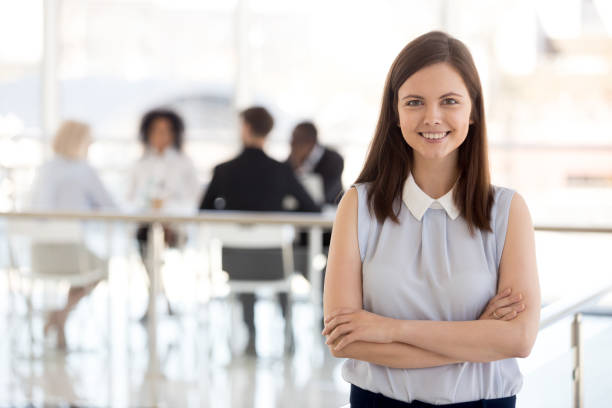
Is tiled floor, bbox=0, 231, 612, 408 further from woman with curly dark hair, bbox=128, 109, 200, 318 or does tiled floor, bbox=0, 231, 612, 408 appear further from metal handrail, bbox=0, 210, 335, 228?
woman with curly dark hair, bbox=128, 109, 200, 318

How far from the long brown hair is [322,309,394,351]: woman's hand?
0.50 feet

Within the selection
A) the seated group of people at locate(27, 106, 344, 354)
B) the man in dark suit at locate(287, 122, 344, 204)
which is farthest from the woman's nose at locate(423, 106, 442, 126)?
the man in dark suit at locate(287, 122, 344, 204)

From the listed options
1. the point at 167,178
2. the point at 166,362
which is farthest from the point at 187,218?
the point at 167,178

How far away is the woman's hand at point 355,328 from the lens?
1.23 m

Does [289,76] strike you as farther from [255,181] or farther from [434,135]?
[434,135]

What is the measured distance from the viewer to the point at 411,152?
4.53 feet

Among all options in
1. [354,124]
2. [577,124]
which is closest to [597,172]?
[577,124]

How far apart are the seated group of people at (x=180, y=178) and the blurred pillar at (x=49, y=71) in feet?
10.7

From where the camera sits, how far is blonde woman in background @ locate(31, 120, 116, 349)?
184 inches

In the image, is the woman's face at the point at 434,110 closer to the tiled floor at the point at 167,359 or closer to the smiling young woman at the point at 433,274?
the smiling young woman at the point at 433,274

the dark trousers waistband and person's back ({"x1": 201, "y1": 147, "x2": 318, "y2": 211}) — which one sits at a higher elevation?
person's back ({"x1": 201, "y1": 147, "x2": 318, "y2": 211})

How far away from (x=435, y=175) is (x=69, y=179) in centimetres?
367

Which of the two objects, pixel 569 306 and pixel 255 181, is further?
pixel 255 181

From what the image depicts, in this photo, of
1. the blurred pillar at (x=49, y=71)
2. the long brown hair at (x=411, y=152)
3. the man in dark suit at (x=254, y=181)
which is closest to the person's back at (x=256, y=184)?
the man in dark suit at (x=254, y=181)
